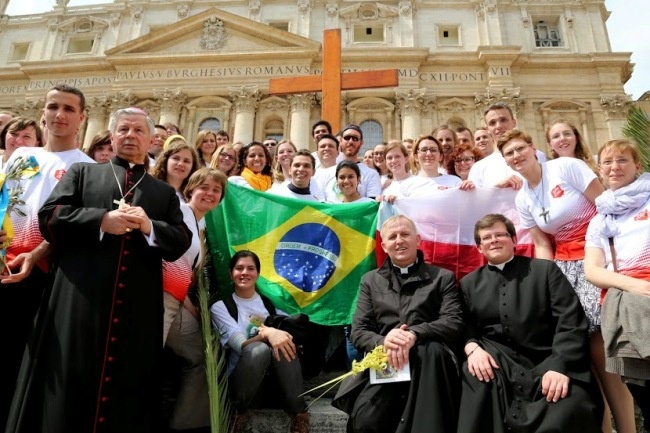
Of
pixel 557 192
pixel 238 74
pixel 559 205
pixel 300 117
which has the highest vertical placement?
pixel 238 74

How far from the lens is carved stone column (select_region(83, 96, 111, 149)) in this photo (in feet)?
Result: 86.6

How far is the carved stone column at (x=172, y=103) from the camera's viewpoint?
25.7 m

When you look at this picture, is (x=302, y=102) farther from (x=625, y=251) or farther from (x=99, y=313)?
(x=99, y=313)

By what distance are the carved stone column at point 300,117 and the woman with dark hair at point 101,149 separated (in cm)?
1943

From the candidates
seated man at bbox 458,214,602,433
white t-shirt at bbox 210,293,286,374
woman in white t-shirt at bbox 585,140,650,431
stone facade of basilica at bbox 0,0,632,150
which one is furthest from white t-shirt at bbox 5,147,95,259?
stone facade of basilica at bbox 0,0,632,150

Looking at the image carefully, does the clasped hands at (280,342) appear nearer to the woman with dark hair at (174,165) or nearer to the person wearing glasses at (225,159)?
the woman with dark hair at (174,165)

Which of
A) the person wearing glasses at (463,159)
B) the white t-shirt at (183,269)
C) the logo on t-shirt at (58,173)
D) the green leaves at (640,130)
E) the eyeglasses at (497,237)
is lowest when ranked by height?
the white t-shirt at (183,269)

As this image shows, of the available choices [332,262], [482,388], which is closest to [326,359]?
[332,262]

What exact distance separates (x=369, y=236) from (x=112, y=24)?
30841 mm

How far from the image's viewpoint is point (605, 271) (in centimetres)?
350

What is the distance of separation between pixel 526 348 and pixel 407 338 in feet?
2.93

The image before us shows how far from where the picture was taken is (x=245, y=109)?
1003 inches

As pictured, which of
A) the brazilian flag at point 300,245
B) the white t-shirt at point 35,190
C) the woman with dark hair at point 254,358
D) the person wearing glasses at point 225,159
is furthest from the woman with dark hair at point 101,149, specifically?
the woman with dark hair at point 254,358

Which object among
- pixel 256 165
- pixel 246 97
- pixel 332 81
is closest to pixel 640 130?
pixel 332 81
